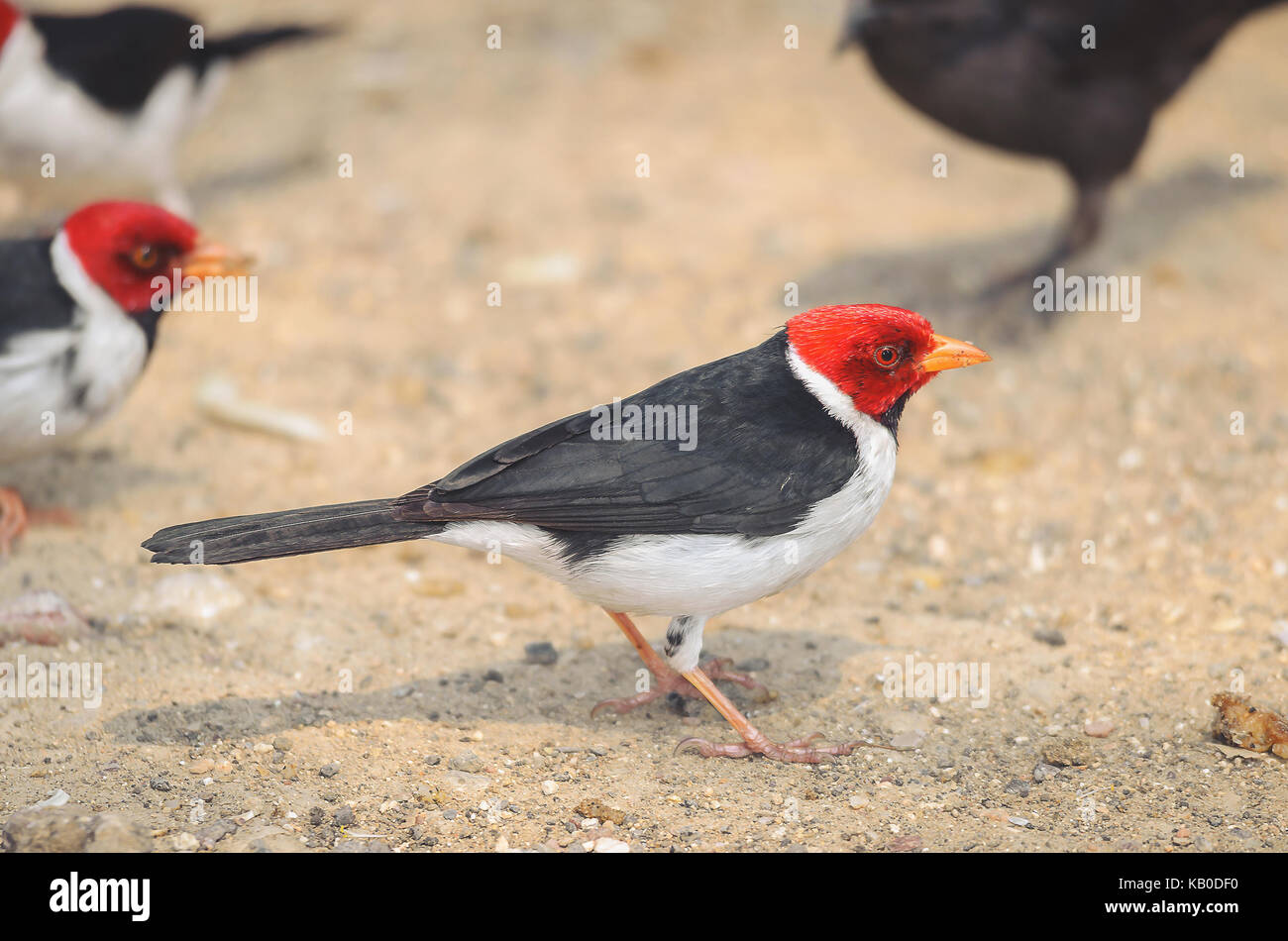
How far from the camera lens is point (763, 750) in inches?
148

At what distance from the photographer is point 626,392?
6.01 metres

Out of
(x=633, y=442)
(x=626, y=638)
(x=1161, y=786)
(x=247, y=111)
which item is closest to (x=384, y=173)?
(x=247, y=111)

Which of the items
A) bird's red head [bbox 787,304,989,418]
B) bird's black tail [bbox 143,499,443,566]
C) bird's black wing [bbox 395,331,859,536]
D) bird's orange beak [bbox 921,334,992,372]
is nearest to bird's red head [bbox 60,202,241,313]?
bird's black tail [bbox 143,499,443,566]

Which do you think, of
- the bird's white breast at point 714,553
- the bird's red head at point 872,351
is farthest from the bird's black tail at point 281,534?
the bird's red head at point 872,351

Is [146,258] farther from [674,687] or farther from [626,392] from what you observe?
[674,687]

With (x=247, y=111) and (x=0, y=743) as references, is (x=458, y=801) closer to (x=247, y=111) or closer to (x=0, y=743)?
(x=0, y=743)

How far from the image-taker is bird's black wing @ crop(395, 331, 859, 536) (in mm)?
3572

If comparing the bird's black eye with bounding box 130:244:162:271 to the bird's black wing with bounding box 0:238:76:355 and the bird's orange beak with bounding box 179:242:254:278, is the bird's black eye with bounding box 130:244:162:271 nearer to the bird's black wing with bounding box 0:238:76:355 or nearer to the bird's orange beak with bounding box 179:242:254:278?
the bird's orange beak with bounding box 179:242:254:278

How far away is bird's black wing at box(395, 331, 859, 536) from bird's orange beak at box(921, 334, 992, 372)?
32 cm

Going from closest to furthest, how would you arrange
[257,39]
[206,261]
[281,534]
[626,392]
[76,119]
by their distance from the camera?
[281,534] < [206,261] < [626,392] < [76,119] < [257,39]

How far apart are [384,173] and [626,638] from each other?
4.28 meters

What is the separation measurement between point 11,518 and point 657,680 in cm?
256

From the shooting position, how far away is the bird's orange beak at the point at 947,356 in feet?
12.4

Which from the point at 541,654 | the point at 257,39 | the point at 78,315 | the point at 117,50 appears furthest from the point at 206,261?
the point at 257,39
